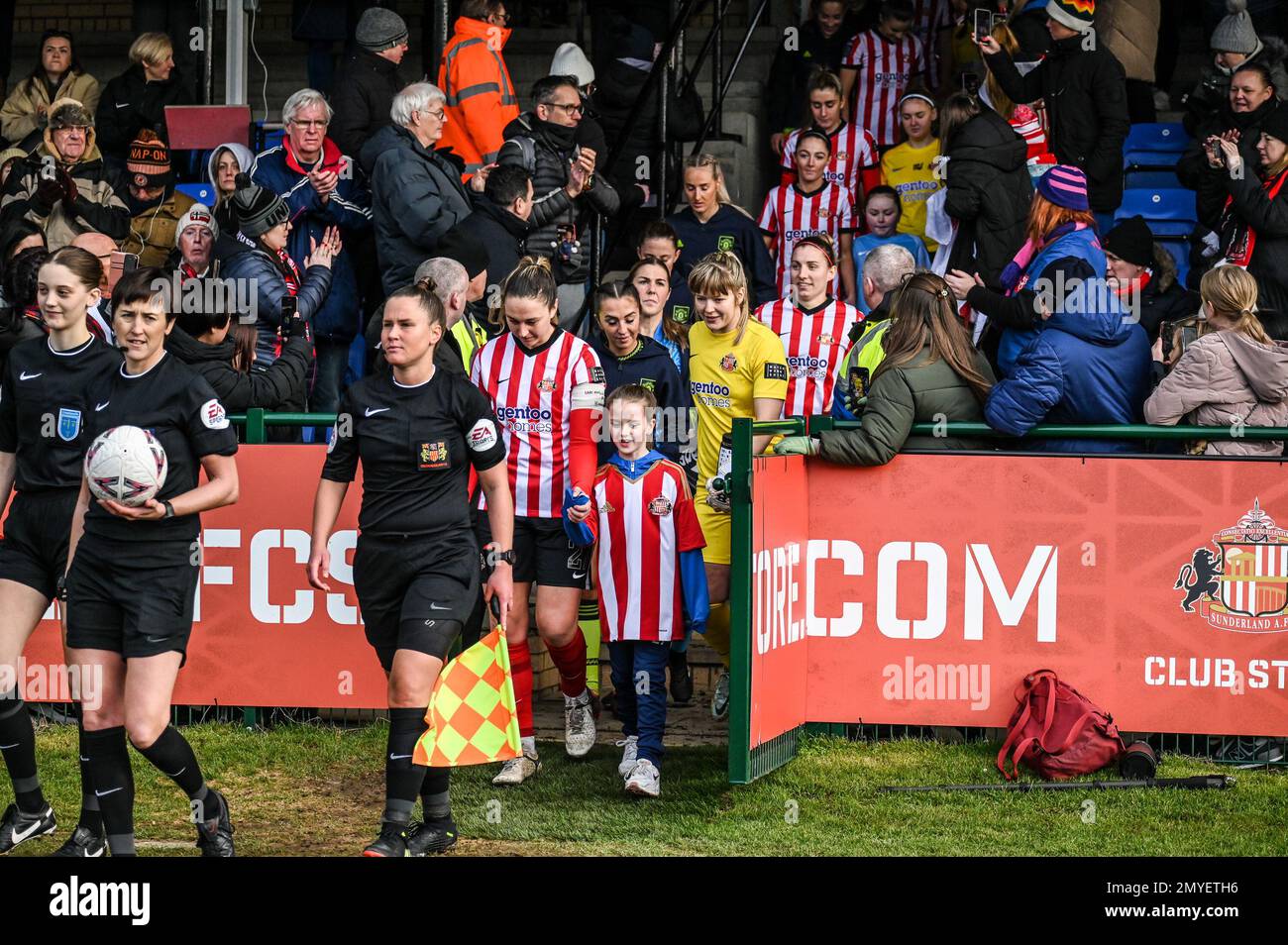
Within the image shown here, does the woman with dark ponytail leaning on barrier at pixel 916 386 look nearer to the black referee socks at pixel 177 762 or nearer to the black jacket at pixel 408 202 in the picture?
the black jacket at pixel 408 202

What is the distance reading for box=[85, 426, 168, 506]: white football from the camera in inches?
241

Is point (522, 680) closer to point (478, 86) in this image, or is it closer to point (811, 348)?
point (811, 348)

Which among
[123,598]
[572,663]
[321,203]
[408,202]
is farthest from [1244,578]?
[321,203]

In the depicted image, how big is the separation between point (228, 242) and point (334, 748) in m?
2.91

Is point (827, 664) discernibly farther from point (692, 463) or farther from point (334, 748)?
point (334, 748)

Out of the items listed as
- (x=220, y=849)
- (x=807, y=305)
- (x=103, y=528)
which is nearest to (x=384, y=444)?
(x=103, y=528)

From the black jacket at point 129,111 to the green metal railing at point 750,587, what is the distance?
21.1 ft

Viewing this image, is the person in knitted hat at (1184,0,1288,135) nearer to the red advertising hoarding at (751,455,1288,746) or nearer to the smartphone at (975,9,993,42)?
the smartphone at (975,9,993,42)

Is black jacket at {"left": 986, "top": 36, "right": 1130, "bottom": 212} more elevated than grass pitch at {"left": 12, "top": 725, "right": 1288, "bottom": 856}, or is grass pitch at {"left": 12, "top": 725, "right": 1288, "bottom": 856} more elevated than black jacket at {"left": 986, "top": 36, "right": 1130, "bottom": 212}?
black jacket at {"left": 986, "top": 36, "right": 1130, "bottom": 212}

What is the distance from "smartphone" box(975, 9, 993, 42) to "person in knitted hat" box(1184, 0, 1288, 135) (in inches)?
62.5

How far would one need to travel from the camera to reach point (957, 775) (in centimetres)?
769

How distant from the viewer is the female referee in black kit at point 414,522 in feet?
21.1

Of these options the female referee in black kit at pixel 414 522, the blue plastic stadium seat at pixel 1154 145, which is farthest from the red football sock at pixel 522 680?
the blue plastic stadium seat at pixel 1154 145

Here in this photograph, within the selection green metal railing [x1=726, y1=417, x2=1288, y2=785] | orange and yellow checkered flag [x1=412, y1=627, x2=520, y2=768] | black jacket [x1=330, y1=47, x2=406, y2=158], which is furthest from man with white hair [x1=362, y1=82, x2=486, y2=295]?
orange and yellow checkered flag [x1=412, y1=627, x2=520, y2=768]
